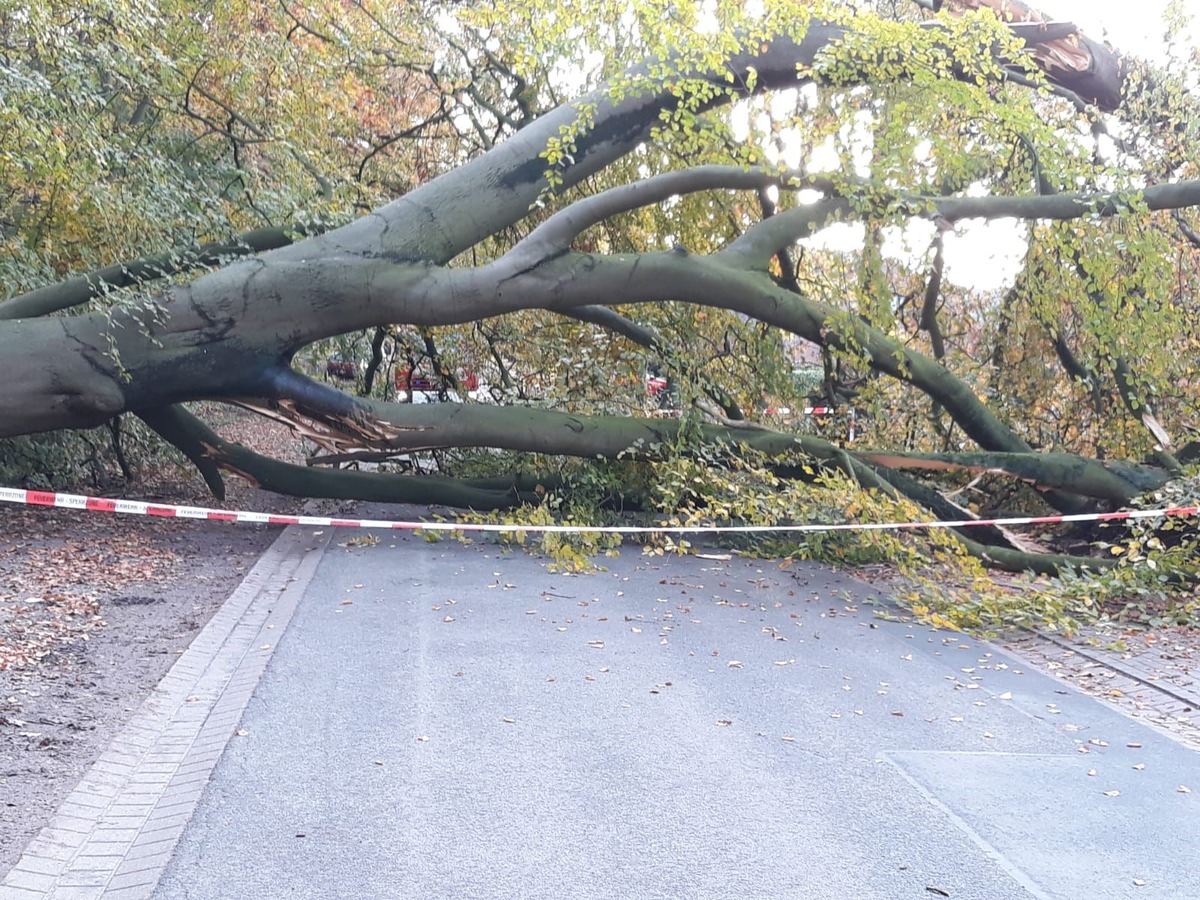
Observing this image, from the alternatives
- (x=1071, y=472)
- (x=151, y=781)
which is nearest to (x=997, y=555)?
(x=1071, y=472)

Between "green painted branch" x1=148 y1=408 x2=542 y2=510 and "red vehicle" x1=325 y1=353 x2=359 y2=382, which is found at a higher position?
"red vehicle" x1=325 y1=353 x2=359 y2=382

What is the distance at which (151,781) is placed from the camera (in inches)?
188

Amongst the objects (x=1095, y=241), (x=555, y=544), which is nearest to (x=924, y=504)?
(x=1095, y=241)

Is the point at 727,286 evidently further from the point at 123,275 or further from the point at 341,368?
the point at 341,368

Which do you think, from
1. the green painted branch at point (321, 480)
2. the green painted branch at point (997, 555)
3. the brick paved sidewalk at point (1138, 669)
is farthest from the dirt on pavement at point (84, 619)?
the green painted branch at point (997, 555)

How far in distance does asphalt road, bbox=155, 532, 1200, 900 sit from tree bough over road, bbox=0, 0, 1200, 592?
11.5 feet

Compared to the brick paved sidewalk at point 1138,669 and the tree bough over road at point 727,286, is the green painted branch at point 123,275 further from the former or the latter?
the brick paved sidewalk at point 1138,669

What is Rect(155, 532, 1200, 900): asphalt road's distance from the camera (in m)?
4.05

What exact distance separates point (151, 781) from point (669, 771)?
2296 millimetres

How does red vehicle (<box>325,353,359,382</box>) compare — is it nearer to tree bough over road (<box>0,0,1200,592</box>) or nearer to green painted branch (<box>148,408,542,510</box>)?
tree bough over road (<box>0,0,1200,592</box>)

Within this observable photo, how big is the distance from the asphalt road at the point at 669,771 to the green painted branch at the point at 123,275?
13.4 feet

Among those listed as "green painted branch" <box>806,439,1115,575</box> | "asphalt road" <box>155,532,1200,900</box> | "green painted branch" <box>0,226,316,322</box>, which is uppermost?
"green painted branch" <box>0,226,316,322</box>

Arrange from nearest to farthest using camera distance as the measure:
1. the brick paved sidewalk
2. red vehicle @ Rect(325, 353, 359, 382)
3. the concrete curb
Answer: the concrete curb < the brick paved sidewalk < red vehicle @ Rect(325, 353, 359, 382)

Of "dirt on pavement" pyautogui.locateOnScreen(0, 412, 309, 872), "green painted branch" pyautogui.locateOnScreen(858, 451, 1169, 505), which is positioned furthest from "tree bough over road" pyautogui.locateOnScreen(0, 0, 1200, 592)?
"dirt on pavement" pyautogui.locateOnScreen(0, 412, 309, 872)
